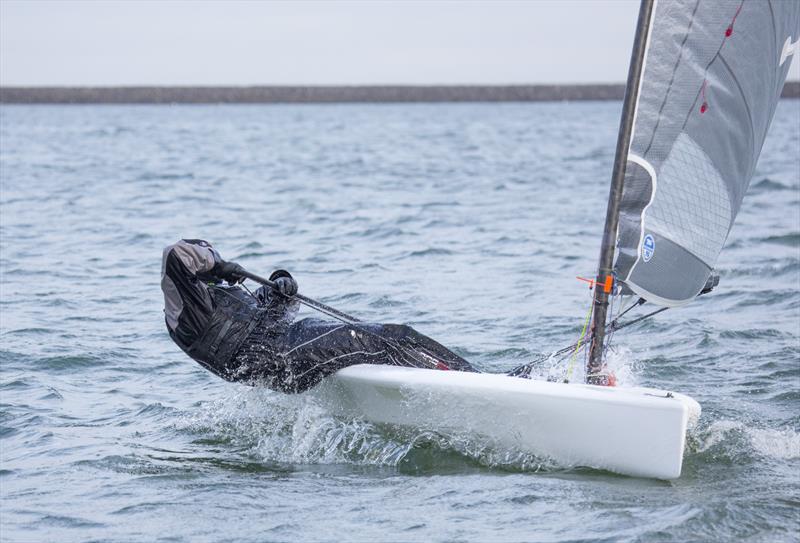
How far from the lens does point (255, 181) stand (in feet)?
69.7

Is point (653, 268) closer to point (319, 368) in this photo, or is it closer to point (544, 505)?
point (544, 505)

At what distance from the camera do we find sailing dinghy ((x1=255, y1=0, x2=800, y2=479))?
187 inches

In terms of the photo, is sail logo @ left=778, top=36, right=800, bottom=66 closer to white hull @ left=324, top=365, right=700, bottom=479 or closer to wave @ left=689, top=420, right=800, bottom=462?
white hull @ left=324, top=365, right=700, bottom=479

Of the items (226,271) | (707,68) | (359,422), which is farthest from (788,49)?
(226,271)

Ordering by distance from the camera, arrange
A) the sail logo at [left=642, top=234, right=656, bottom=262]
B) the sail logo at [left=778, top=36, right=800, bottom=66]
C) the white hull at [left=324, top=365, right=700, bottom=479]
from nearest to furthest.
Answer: the white hull at [left=324, top=365, right=700, bottom=479], the sail logo at [left=642, top=234, right=656, bottom=262], the sail logo at [left=778, top=36, right=800, bottom=66]

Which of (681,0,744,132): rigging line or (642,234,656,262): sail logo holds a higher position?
(681,0,744,132): rigging line

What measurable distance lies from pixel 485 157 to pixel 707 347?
1948 cm

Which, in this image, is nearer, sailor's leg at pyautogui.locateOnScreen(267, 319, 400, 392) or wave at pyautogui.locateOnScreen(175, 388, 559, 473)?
wave at pyautogui.locateOnScreen(175, 388, 559, 473)

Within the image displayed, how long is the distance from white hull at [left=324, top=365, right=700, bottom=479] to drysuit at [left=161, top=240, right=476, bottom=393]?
0.42ft

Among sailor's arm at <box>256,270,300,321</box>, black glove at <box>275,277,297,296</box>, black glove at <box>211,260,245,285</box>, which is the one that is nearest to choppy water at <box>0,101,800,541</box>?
sailor's arm at <box>256,270,300,321</box>

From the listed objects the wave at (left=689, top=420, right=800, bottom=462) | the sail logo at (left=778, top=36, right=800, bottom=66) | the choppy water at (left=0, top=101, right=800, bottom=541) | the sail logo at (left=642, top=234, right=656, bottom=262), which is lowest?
the choppy water at (left=0, top=101, right=800, bottom=541)

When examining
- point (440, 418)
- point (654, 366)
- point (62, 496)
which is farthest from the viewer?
point (654, 366)

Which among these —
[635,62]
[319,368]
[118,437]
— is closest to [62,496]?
[118,437]

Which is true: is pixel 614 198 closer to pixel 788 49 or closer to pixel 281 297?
pixel 788 49
